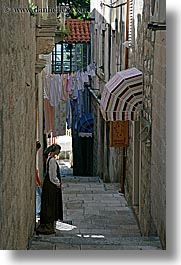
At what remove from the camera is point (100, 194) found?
11.7 metres

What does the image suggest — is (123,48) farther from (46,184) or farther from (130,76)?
(46,184)

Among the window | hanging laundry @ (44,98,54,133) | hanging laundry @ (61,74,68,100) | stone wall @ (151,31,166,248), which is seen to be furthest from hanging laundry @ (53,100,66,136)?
stone wall @ (151,31,166,248)

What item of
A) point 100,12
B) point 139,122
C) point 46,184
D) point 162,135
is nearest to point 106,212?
point 139,122

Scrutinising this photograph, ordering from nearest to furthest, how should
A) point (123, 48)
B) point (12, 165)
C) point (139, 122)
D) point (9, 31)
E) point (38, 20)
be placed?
point (9, 31), point (12, 165), point (38, 20), point (139, 122), point (123, 48)

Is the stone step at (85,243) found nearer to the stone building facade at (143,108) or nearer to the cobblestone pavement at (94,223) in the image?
the cobblestone pavement at (94,223)

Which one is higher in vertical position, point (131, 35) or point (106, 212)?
point (131, 35)

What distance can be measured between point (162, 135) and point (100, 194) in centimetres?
530

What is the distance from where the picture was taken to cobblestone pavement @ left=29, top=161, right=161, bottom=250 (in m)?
6.63

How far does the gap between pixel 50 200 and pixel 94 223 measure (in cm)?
137

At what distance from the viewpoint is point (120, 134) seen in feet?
34.9

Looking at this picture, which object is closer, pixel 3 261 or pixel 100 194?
pixel 3 261

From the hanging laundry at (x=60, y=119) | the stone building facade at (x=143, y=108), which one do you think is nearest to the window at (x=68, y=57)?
the stone building facade at (x=143, y=108)

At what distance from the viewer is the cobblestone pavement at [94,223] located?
21.8 ft

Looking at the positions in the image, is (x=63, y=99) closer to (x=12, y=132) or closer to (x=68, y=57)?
(x=68, y=57)
